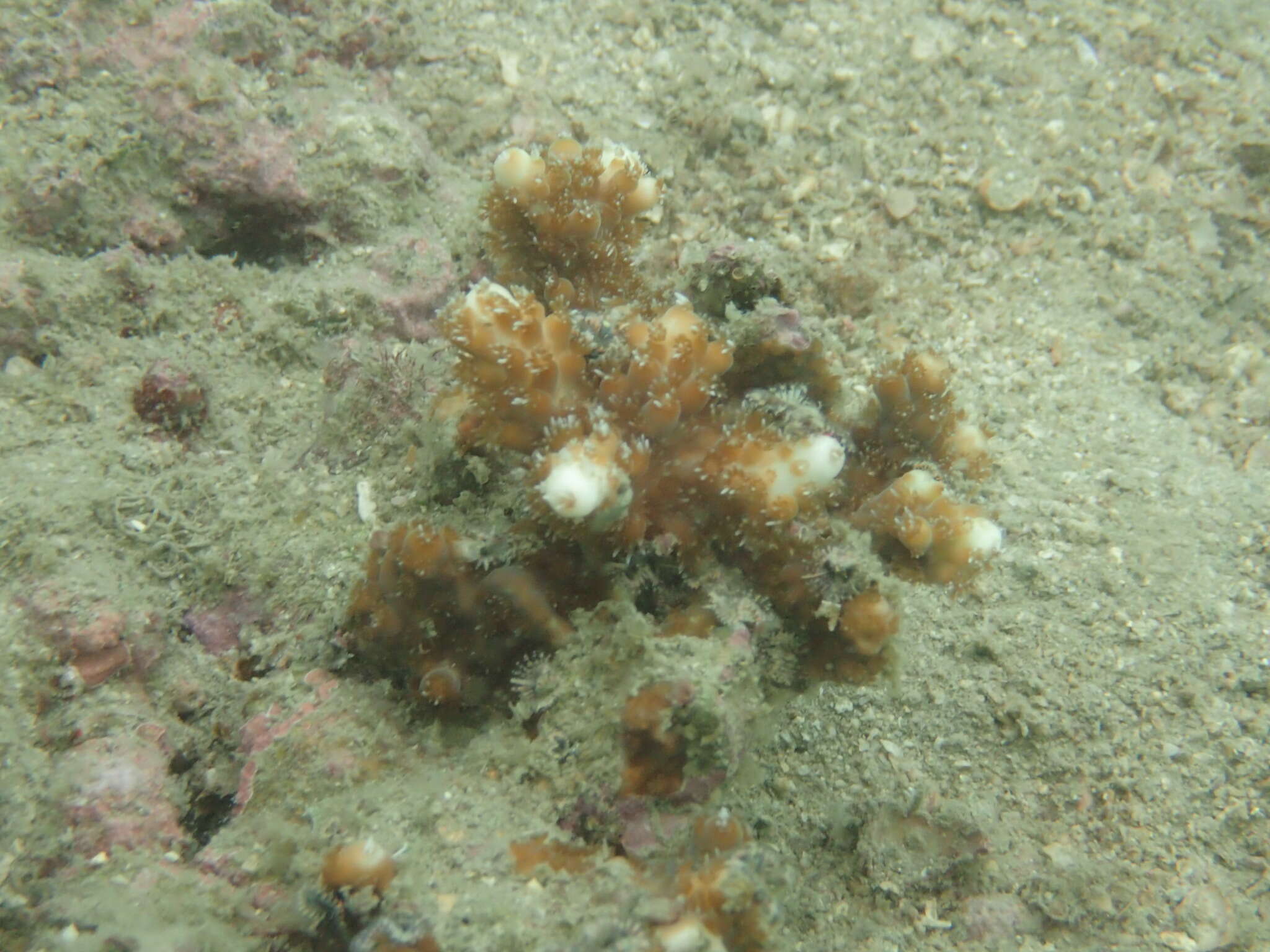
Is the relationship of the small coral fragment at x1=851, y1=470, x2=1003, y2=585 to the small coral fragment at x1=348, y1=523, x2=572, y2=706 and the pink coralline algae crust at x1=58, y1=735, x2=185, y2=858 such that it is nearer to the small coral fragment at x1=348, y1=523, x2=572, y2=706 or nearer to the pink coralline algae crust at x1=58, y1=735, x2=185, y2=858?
the small coral fragment at x1=348, y1=523, x2=572, y2=706

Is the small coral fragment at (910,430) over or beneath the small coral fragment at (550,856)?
over

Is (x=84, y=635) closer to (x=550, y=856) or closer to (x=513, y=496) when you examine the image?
(x=513, y=496)

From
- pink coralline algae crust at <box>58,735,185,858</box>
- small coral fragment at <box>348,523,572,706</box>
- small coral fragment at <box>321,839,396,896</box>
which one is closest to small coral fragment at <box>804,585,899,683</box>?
→ small coral fragment at <box>348,523,572,706</box>

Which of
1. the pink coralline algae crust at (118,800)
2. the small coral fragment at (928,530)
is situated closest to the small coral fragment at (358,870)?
the pink coralline algae crust at (118,800)

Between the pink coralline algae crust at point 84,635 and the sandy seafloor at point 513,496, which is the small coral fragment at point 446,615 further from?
the pink coralline algae crust at point 84,635

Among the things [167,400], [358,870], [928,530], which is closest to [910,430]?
[928,530]

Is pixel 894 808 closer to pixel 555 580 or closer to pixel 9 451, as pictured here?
pixel 555 580
